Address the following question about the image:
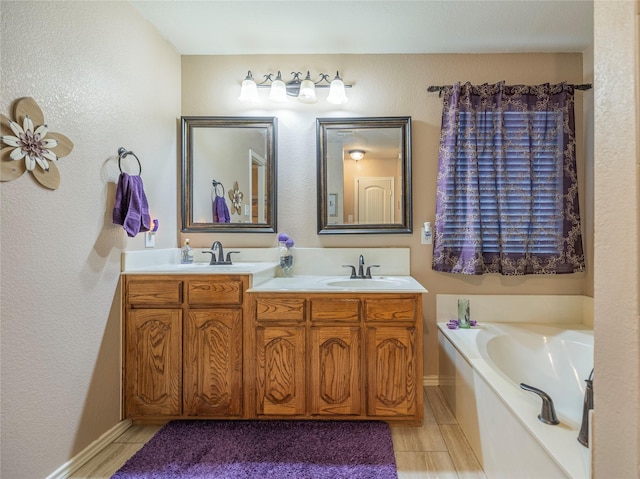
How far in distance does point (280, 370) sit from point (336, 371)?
32 cm

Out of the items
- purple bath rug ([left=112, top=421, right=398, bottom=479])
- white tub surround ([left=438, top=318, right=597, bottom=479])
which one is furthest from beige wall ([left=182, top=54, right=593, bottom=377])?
purple bath rug ([left=112, top=421, right=398, bottom=479])

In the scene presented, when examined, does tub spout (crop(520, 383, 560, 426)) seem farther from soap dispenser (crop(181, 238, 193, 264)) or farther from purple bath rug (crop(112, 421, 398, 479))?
soap dispenser (crop(181, 238, 193, 264))

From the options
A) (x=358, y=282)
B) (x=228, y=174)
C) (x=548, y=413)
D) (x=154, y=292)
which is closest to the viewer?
(x=548, y=413)

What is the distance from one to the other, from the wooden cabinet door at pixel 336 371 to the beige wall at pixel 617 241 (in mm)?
1326

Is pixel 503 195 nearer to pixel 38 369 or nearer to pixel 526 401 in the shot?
pixel 526 401

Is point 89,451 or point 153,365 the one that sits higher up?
point 153,365

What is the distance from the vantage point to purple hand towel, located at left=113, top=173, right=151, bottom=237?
1.80 metres

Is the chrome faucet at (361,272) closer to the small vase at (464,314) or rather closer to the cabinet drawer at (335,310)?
the cabinet drawer at (335,310)

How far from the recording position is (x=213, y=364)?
1895mm

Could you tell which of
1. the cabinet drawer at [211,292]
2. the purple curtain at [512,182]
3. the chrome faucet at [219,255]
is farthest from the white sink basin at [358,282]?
the chrome faucet at [219,255]

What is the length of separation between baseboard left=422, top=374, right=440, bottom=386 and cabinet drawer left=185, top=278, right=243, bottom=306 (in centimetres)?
147

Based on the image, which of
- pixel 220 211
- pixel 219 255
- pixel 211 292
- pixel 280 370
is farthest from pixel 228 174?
pixel 280 370

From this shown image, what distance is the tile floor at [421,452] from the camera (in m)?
1.55

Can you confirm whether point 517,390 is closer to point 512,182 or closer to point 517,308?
point 517,308
